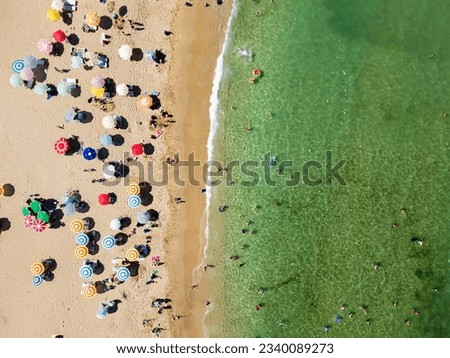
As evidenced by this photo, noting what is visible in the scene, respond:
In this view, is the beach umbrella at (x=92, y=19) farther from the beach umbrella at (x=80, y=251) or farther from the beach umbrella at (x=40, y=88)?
the beach umbrella at (x=80, y=251)

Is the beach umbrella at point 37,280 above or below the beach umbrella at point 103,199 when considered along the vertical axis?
below

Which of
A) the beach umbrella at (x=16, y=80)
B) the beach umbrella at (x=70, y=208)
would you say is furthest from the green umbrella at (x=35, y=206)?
the beach umbrella at (x=16, y=80)

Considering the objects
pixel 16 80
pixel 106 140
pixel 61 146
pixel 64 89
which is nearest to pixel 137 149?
pixel 106 140

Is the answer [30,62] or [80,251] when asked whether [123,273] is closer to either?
[80,251]

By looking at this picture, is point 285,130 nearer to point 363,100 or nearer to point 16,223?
point 363,100

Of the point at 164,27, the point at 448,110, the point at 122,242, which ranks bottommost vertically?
the point at 122,242

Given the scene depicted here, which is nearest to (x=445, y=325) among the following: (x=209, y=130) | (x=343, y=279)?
(x=343, y=279)
